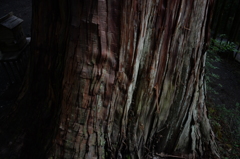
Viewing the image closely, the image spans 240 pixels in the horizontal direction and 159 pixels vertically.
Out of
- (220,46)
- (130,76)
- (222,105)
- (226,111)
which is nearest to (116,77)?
(130,76)

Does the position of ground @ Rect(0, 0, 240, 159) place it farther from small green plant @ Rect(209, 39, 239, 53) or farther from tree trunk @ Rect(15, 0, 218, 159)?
tree trunk @ Rect(15, 0, 218, 159)

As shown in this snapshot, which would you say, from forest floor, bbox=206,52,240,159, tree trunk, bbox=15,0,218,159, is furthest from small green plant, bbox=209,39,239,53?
tree trunk, bbox=15,0,218,159

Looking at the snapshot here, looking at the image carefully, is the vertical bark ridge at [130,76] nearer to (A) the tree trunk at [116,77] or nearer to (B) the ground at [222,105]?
(A) the tree trunk at [116,77]

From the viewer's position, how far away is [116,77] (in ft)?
5.00

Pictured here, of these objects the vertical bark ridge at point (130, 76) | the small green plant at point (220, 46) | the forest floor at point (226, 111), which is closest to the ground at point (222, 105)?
the forest floor at point (226, 111)

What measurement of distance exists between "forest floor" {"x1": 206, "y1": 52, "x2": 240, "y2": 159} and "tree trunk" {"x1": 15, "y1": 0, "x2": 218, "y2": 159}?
2.67ft

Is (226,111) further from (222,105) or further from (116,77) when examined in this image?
(116,77)

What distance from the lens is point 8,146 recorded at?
2037mm

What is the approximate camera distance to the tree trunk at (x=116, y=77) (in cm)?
138

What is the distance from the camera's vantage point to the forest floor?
8.71 ft

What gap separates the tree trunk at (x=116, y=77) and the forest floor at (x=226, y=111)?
→ 0.81 m

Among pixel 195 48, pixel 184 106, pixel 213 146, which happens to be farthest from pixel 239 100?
pixel 195 48

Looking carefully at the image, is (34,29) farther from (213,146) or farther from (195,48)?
(213,146)

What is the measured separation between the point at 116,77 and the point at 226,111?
8.55ft
